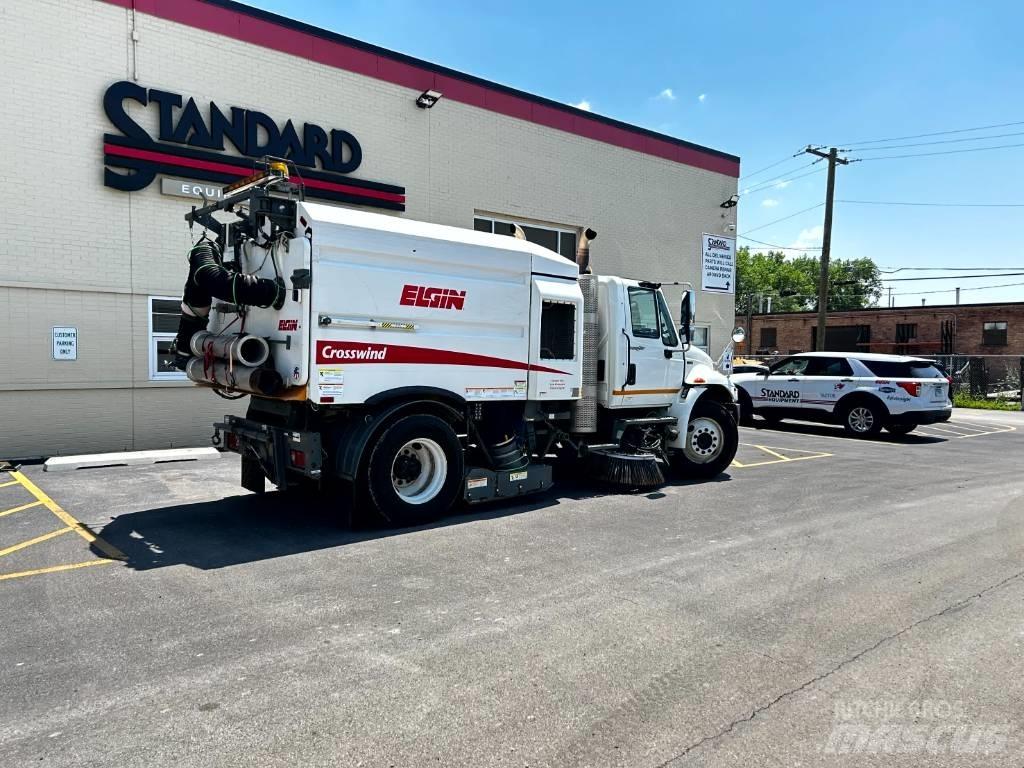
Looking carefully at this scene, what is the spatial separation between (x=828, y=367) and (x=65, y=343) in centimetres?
1509

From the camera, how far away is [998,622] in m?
4.69

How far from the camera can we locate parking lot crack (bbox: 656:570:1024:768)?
3172 millimetres

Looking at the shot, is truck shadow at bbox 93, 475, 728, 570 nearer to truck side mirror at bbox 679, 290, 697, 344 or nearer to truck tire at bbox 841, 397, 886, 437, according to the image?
truck side mirror at bbox 679, 290, 697, 344

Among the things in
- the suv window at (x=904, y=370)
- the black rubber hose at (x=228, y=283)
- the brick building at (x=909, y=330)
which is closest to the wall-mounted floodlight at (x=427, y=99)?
the black rubber hose at (x=228, y=283)

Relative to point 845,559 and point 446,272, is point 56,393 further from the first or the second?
point 845,559

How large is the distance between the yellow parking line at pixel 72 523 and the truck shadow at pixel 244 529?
0.21 feet

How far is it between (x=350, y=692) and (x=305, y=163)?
10838mm

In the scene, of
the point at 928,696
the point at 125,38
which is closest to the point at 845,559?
the point at 928,696

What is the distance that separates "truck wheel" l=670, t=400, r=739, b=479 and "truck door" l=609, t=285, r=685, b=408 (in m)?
0.62

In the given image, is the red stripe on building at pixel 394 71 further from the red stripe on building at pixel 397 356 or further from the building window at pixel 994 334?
the building window at pixel 994 334

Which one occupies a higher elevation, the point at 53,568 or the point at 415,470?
the point at 415,470

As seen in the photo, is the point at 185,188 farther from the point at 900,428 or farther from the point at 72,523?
the point at 900,428

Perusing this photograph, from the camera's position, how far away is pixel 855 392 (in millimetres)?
15953

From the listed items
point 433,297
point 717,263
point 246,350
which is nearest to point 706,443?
point 433,297
